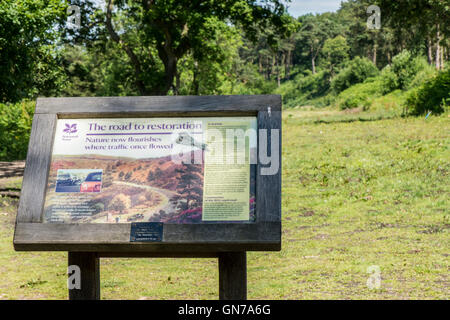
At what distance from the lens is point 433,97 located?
2022cm

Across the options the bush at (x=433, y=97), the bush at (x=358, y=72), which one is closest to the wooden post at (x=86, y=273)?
the bush at (x=433, y=97)

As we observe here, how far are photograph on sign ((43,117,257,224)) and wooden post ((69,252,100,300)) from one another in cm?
40

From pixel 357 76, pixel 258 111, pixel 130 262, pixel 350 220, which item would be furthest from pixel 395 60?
pixel 258 111

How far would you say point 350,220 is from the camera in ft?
28.2

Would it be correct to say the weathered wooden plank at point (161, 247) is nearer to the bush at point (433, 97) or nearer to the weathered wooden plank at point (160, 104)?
the weathered wooden plank at point (160, 104)

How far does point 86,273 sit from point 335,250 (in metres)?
4.09

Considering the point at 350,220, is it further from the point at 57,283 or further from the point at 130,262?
the point at 57,283

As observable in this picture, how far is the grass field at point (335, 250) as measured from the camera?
5.53 metres

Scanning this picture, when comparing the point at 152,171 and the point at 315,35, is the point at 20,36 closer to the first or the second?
the point at 152,171

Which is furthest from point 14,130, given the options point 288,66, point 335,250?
point 288,66

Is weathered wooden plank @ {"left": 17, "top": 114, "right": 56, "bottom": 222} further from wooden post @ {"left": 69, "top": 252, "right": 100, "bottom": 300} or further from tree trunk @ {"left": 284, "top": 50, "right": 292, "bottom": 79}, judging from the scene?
tree trunk @ {"left": 284, "top": 50, "right": 292, "bottom": 79}

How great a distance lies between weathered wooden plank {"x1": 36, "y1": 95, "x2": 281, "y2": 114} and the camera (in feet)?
11.3

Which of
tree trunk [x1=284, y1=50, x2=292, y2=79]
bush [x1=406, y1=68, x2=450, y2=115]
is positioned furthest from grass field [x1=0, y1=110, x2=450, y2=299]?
tree trunk [x1=284, y1=50, x2=292, y2=79]

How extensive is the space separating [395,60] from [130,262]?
28.9 metres
